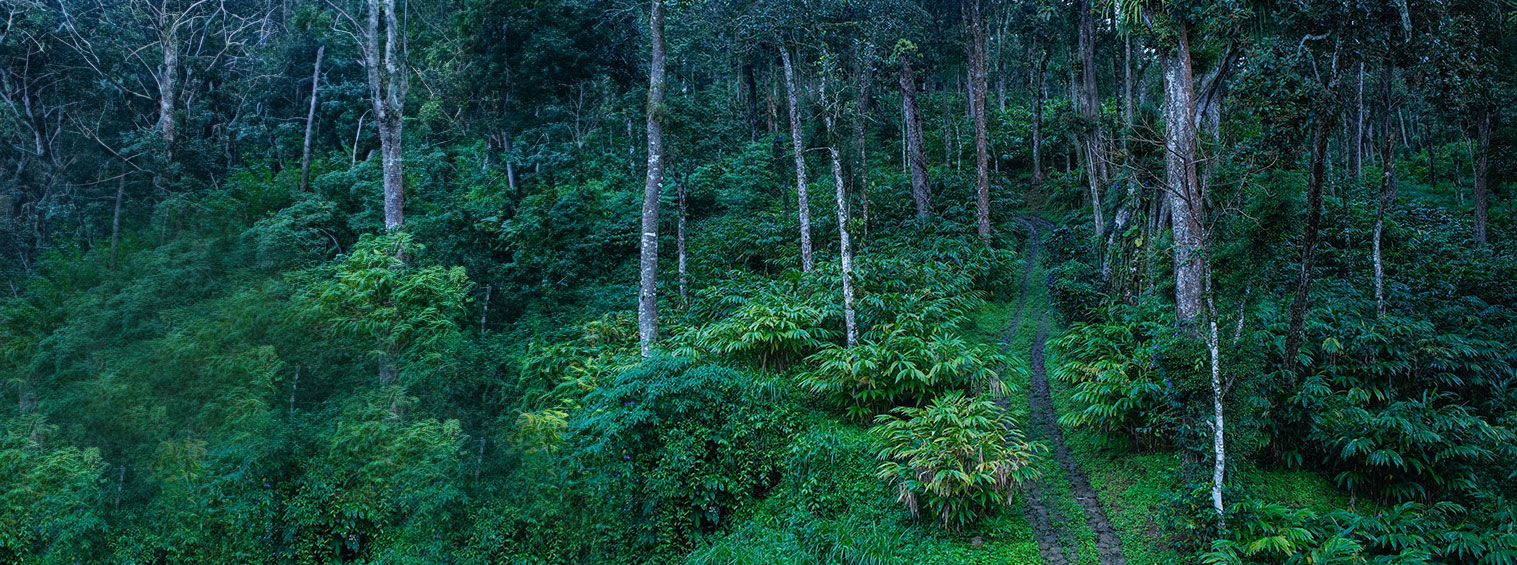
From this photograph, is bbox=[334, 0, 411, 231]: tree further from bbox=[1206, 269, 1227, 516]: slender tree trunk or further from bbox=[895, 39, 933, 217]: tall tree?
bbox=[1206, 269, 1227, 516]: slender tree trunk

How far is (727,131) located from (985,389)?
1295 cm

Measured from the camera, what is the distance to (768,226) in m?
20.1

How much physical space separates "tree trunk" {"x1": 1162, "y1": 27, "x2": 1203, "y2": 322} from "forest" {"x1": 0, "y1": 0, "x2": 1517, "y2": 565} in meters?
0.06

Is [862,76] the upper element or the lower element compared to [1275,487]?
upper

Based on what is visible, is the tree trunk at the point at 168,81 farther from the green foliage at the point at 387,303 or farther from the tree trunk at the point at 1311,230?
the tree trunk at the point at 1311,230

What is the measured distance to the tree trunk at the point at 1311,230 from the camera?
8.20 meters

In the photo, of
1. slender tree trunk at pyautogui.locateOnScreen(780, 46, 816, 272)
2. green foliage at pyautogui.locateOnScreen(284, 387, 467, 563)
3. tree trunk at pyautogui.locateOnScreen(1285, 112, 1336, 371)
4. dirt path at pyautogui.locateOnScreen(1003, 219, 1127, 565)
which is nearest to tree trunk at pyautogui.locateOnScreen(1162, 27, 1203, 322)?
tree trunk at pyautogui.locateOnScreen(1285, 112, 1336, 371)

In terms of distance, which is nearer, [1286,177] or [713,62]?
[1286,177]

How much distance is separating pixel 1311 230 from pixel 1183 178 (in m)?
1.71

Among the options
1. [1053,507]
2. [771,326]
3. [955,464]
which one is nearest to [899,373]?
[955,464]

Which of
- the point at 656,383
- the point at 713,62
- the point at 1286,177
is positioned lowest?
the point at 656,383

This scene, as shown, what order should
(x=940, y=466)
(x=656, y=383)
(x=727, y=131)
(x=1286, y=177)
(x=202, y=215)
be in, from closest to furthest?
(x=1286, y=177) < (x=940, y=466) < (x=656, y=383) < (x=202, y=215) < (x=727, y=131)

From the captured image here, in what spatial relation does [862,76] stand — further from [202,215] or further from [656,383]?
[202,215]

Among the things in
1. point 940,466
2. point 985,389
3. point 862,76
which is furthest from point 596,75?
point 940,466
